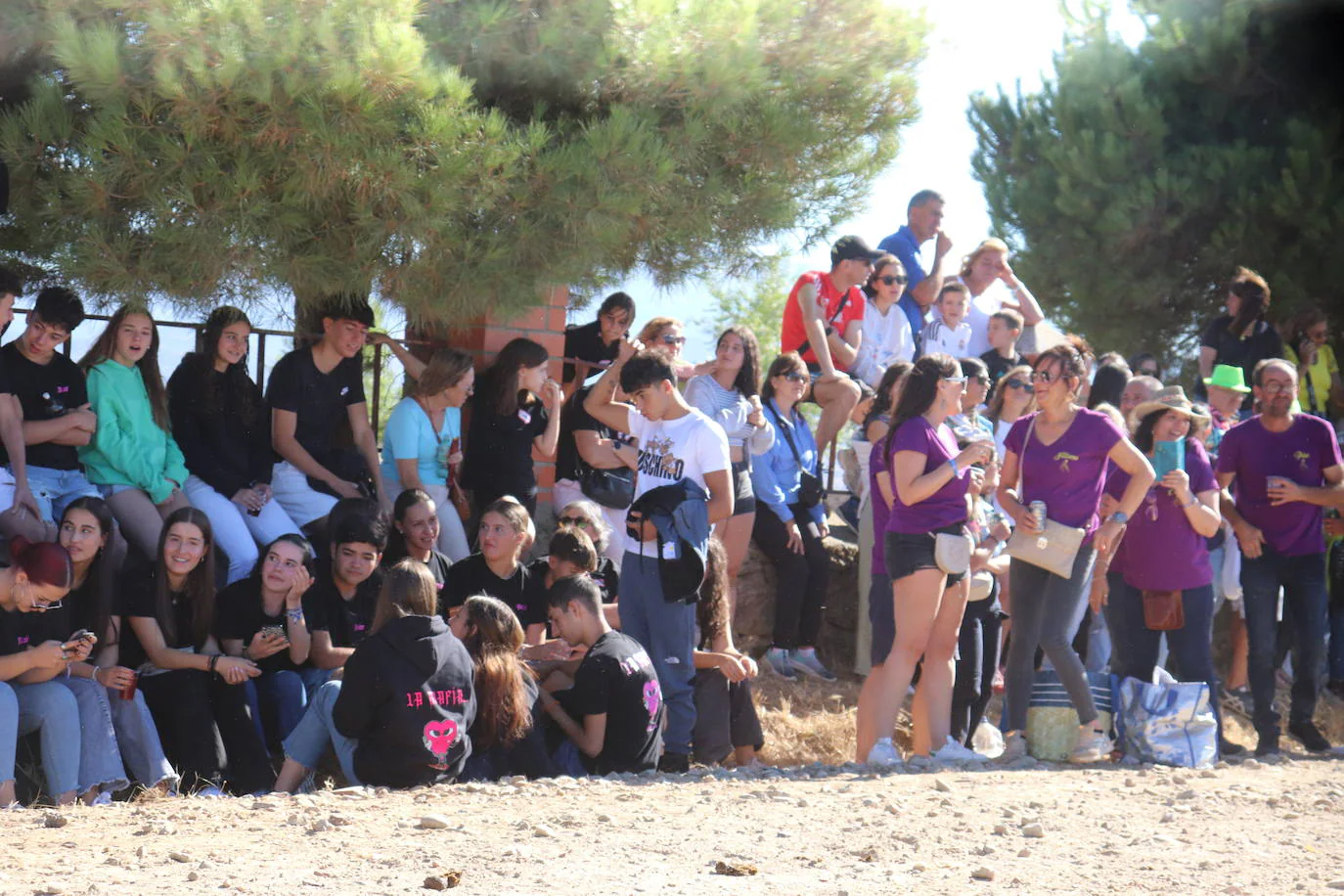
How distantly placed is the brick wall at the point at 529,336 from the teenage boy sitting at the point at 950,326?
7.65 ft

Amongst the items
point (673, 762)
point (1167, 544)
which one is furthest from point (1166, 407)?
point (673, 762)

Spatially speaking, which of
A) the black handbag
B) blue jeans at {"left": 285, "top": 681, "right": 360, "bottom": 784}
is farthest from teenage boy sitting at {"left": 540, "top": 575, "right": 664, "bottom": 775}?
the black handbag

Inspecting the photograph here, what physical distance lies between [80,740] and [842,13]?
4.41m

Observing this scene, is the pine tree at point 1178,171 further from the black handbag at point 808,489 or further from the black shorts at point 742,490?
the black shorts at point 742,490

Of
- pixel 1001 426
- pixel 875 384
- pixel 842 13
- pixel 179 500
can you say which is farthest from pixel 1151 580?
pixel 179 500

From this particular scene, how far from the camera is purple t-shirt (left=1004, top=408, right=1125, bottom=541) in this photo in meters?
6.61

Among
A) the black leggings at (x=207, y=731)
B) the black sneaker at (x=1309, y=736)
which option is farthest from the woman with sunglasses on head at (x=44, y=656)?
the black sneaker at (x=1309, y=736)

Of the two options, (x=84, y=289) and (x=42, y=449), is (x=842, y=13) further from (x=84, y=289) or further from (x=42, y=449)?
(x=42, y=449)

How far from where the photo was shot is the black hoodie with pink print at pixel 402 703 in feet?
18.0

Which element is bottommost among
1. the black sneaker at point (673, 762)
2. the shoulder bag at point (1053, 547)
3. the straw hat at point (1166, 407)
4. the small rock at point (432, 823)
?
the small rock at point (432, 823)

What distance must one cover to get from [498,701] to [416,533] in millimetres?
1120

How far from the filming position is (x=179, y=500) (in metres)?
6.40

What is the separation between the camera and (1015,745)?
6.73 metres

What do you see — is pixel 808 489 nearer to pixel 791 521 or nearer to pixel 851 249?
pixel 791 521
